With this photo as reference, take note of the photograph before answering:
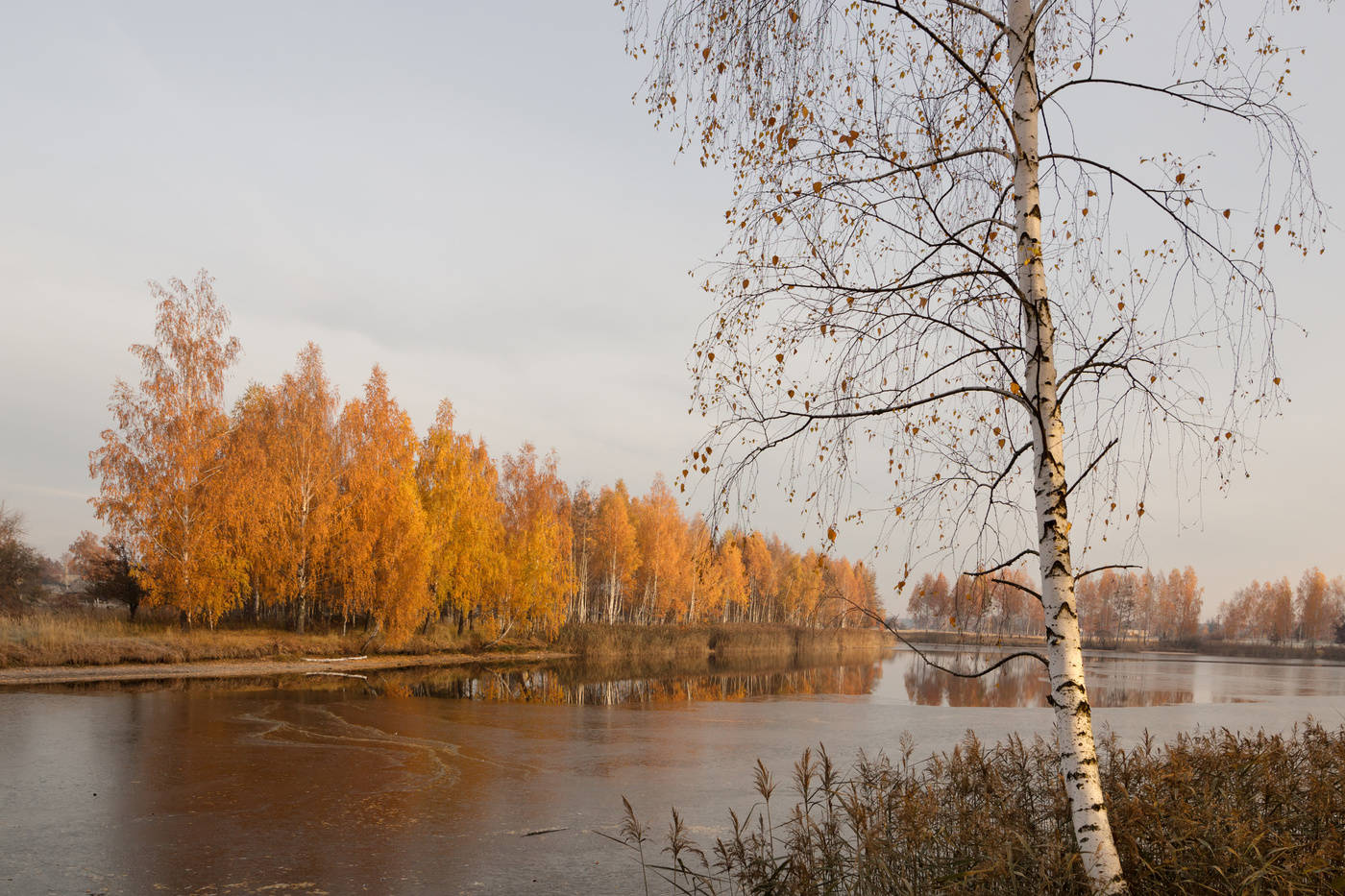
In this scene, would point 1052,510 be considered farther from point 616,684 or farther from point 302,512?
point 302,512

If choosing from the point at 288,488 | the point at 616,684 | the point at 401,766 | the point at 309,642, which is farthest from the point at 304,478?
the point at 401,766

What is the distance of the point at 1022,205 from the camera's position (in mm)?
3975

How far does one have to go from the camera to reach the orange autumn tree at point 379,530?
29.6m

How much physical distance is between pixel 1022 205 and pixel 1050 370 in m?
0.82

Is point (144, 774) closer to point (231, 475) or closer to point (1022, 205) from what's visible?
point (1022, 205)

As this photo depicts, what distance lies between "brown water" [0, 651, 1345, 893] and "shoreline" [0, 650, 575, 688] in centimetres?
141

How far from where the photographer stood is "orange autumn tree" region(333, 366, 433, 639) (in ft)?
97.2

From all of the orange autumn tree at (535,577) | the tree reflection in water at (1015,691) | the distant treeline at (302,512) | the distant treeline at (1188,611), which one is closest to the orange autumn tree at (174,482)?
the distant treeline at (302,512)

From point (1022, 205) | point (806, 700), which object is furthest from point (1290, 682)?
point (1022, 205)

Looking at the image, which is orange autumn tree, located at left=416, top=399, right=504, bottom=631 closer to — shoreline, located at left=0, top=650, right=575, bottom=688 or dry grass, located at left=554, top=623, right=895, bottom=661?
shoreline, located at left=0, top=650, right=575, bottom=688

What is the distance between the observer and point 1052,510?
3777mm

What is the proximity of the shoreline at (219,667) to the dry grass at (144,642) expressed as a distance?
278mm

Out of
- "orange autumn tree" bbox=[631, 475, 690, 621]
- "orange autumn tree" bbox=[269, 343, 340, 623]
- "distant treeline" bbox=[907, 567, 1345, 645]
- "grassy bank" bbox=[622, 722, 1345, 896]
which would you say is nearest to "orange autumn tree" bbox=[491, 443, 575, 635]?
"orange autumn tree" bbox=[269, 343, 340, 623]

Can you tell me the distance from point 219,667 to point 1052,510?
25875mm
